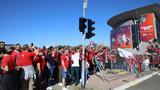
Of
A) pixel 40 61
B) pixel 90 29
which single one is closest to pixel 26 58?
pixel 40 61

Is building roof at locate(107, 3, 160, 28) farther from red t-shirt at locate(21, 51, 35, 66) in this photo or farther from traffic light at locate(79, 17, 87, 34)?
red t-shirt at locate(21, 51, 35, 66)

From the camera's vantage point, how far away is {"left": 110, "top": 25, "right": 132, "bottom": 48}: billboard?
79438 mm

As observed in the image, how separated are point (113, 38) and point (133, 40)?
842cm

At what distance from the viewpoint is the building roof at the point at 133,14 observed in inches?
3241

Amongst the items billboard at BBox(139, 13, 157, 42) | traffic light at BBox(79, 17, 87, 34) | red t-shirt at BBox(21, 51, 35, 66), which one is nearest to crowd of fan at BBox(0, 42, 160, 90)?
red t-shirt at BBox(21, 51, 35, 66)

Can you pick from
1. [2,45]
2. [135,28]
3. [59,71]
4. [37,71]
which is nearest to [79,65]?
[59,71]

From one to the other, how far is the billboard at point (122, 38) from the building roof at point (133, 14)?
6924 mm

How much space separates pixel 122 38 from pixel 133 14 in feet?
43.8

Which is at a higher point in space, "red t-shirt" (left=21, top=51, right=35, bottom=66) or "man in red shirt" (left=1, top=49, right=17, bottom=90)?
"red t-shirt" (left=21, top=51, right=35, bottom=66)

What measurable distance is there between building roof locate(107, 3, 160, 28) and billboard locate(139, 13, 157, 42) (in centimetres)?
496

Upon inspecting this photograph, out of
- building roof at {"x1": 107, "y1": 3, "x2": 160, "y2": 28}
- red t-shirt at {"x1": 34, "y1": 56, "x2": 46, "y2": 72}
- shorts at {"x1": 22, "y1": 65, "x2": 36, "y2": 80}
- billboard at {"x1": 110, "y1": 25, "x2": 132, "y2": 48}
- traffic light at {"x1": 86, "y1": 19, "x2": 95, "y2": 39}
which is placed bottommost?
shorts at {"x1": 22, "y1": 65, "x2": 36, "y2": 80}

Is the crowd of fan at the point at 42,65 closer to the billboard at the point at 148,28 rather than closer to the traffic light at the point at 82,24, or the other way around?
the traffic light at the point at 82,24

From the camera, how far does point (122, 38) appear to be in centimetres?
8106

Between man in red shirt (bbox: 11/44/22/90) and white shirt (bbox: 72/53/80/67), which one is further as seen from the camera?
white shirt (bbox: 72/53/80/67)
